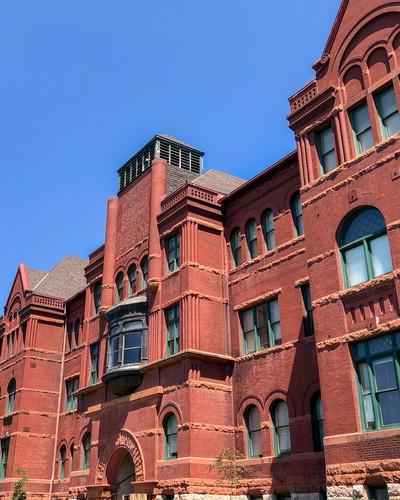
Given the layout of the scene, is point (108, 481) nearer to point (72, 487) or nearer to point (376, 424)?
point (72, 487)

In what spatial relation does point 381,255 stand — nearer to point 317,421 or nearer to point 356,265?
point 356,265

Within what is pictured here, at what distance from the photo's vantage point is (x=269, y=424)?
23578 millimetres

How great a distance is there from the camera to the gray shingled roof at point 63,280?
4338cm

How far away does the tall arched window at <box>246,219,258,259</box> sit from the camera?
27203 mm

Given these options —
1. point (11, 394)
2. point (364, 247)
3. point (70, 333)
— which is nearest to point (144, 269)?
point (70, 333)

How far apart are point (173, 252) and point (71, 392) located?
48.8 feet

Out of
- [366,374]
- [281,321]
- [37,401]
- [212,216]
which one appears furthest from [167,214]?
[37,401]

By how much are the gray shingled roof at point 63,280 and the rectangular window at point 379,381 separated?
29208 mm

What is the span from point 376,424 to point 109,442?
15818mm

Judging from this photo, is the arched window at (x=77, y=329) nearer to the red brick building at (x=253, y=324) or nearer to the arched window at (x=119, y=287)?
the red brick building at (x=253, y=324)

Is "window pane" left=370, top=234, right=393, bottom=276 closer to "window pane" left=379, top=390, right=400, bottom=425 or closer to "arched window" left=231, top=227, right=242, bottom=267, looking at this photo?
"window pane" left=379, top=390, right=400, bottom=425

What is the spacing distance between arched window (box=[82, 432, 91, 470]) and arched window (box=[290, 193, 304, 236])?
1739 cm

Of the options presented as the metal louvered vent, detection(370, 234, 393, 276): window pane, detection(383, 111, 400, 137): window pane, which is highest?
the metal louvered vent

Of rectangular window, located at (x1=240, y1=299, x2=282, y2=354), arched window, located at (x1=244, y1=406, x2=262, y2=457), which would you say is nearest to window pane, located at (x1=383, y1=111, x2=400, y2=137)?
rectangular window, located at (x1=240, y1=299, x2=282, y2=354)
